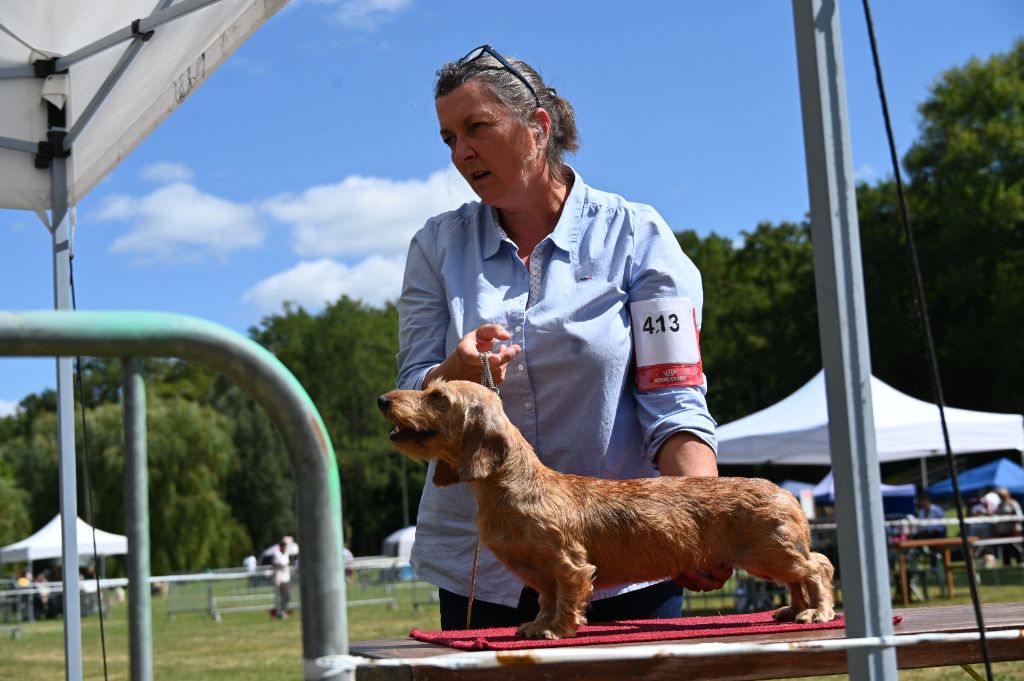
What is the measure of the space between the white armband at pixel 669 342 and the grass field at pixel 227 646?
257 inches

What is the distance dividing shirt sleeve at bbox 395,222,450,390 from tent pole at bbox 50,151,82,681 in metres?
1.97

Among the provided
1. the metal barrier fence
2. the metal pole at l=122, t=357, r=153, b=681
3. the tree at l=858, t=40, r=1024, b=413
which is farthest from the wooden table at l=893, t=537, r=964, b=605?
the tree at l=858, t=40, r=1024, b=413

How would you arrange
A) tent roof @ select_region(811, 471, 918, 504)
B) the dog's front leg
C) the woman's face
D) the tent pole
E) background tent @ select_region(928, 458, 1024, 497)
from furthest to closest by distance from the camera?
tent roof @ select_region(811, 471, 918, 504) < background tent @ select_region(928, 458, 1024, 497) < the tent pole < the woman's face < the dog's front leg

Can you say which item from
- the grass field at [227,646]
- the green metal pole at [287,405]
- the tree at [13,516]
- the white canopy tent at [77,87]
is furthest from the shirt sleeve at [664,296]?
the tree at [13,516]

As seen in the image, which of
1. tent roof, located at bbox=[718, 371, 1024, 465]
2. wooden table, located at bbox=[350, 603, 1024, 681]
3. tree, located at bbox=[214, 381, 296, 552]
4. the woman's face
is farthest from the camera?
tree, located at bbox=[214, 381, 296, 552]

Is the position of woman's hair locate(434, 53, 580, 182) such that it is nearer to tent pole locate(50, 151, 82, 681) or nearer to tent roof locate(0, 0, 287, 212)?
tent pole locate(50, 151, 82, 681)

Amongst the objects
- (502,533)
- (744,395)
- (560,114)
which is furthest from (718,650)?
(744,395)

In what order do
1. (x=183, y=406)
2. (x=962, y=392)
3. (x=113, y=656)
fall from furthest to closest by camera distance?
(x=183, y=406), (x=962, y=392), (x=113, y=656)

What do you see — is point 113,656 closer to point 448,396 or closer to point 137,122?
point 137,122

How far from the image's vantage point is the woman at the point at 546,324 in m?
2.74

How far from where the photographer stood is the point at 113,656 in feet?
51.6

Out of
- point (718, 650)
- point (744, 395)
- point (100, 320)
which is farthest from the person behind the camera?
point (744, 395)

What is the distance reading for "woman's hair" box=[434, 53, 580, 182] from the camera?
286 cm

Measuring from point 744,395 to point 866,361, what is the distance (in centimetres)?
5365
